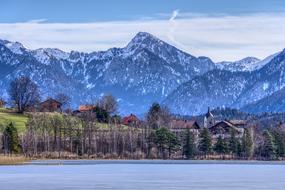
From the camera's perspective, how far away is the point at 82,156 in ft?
620

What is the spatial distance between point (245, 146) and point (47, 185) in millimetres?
109253

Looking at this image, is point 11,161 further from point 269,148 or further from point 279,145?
point 279,145

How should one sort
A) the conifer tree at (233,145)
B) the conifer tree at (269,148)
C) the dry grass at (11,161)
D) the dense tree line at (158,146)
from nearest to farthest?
1. the dry grass at (11,161)
2. the conifer tree at (269,148)
3. the dense tree line at (158,146)
4. the conifer tree at (233,145)

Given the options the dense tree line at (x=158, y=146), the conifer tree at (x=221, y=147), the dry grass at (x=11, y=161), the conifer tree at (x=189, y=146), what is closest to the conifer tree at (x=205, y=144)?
the dense tree line at (x=158, y=146)

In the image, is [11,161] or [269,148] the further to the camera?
[269,148]

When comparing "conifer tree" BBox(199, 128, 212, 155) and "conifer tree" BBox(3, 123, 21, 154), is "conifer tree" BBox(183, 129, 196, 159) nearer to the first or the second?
"conifer tree" BBox(199, 128, 212, 155)

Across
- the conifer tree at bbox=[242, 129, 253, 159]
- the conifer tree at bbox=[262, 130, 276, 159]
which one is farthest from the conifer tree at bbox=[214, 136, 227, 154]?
the conifer tree at bbox=[262, 130, 276, 159]

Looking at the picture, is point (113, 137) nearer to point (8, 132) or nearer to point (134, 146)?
point (134, 146)

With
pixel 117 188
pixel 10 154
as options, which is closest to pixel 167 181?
pixel 117 188

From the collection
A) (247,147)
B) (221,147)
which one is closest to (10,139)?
(221,147)

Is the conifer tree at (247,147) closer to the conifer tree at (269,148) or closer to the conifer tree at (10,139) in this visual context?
the conifer tree at (269,148)

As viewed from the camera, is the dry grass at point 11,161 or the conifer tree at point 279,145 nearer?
the dry grass at point 11,161

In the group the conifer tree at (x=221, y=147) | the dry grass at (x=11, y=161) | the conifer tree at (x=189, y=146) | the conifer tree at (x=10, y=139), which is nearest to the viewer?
the dry grass at (x=11, y=161)

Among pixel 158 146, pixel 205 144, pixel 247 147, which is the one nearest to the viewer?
pixel 205 144
